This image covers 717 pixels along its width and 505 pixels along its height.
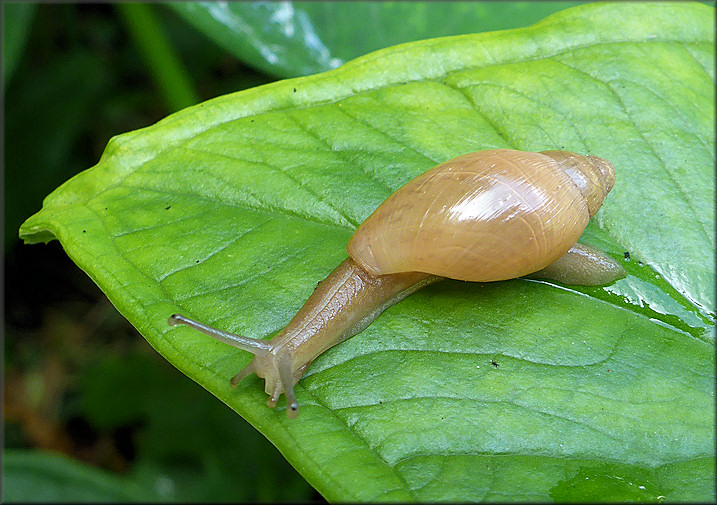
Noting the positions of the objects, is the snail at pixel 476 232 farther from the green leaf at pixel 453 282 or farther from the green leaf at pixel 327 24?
the green leaf at pixel 327 24

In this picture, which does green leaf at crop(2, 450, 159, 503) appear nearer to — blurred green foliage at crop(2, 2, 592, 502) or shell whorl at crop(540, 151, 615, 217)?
blurred green foliage at crop(2, 2, 592, 502)

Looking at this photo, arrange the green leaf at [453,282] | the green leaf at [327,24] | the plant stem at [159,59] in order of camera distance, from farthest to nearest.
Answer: the plant stem at [159,59] < the green leaf at [327,24] < the green leaf at [453,282]

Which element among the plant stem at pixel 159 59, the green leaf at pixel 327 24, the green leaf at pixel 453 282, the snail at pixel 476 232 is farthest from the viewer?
the plant stem at pixel 159 59

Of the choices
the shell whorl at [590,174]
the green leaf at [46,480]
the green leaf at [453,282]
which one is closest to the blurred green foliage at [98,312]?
the green leaf at [46,480]

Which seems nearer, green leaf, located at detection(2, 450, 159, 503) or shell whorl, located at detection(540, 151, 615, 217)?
shell whorl, located at detection(540, 151, 615, 217)

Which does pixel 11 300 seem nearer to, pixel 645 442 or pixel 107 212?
pixel 107 212

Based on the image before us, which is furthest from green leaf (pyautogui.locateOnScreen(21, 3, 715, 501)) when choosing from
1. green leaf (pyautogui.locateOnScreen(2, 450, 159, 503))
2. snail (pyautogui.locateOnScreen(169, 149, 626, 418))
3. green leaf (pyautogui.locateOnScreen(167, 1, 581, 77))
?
green leaf (pyautogui.locateOnScreen(2, 450, 159, 503))
